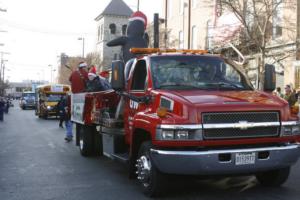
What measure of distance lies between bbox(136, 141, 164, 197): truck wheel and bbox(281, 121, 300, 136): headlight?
180 cm

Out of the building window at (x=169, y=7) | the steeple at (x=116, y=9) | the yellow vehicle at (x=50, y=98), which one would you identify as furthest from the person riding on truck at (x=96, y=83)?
the steeple at (x=116, y=9)

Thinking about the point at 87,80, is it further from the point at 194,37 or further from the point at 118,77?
the point at 194,37

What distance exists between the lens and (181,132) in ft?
20.1

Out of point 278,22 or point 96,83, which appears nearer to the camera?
point 96,83

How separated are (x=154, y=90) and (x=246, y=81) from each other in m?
1.67

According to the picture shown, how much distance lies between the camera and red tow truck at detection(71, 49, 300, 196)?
6.13 metres

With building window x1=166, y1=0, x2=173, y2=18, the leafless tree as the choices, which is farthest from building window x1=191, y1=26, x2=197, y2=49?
the leafless tree

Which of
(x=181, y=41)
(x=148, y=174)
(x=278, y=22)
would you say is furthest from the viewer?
(x=181, y=41)

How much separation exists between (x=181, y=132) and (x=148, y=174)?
99 cm

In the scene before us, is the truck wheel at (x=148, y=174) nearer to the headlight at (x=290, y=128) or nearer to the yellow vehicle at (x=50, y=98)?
the headlight at (x=290, y=128)

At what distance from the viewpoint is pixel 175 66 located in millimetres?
7523

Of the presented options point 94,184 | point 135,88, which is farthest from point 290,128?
point 94,184

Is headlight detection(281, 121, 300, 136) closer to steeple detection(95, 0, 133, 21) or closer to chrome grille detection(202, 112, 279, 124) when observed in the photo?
chrome grille detection(202, 112, 279, 124)

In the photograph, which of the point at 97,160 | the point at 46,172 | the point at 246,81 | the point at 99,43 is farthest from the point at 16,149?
the point at 99,43
